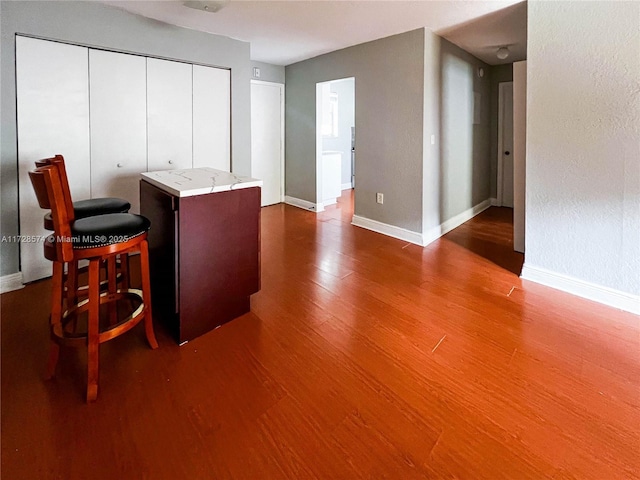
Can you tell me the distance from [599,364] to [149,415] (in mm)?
2166

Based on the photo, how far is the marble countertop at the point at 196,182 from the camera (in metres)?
1.85

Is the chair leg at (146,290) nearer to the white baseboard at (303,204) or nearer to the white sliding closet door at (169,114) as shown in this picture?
the white sliding closet door at (169,114)

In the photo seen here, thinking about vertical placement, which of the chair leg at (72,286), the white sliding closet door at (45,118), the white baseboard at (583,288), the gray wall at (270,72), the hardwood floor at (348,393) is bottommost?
the hardwood floor at (348,393)

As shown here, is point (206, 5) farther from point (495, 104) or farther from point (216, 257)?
point (495, 104)

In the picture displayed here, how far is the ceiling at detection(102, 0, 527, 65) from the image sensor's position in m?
2.90

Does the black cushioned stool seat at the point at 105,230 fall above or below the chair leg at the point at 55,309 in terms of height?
above

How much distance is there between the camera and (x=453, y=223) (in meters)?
4.52

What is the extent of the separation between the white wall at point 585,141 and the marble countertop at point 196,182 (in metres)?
2.15

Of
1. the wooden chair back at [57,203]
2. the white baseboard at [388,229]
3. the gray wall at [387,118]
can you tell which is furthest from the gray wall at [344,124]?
the wooden chair back at [57,203]

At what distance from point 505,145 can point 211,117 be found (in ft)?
14.6

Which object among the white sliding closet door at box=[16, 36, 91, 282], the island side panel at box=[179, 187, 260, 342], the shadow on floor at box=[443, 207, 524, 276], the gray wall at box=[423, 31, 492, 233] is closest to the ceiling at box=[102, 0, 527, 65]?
the gray wall at box=[423, 31, 492, 233]

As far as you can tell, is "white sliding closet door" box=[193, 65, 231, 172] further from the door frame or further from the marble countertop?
the door frame

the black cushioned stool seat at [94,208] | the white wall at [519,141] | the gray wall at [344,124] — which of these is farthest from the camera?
the gray wall at [344,124]

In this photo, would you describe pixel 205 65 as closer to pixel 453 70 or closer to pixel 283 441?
pixel 453 70
